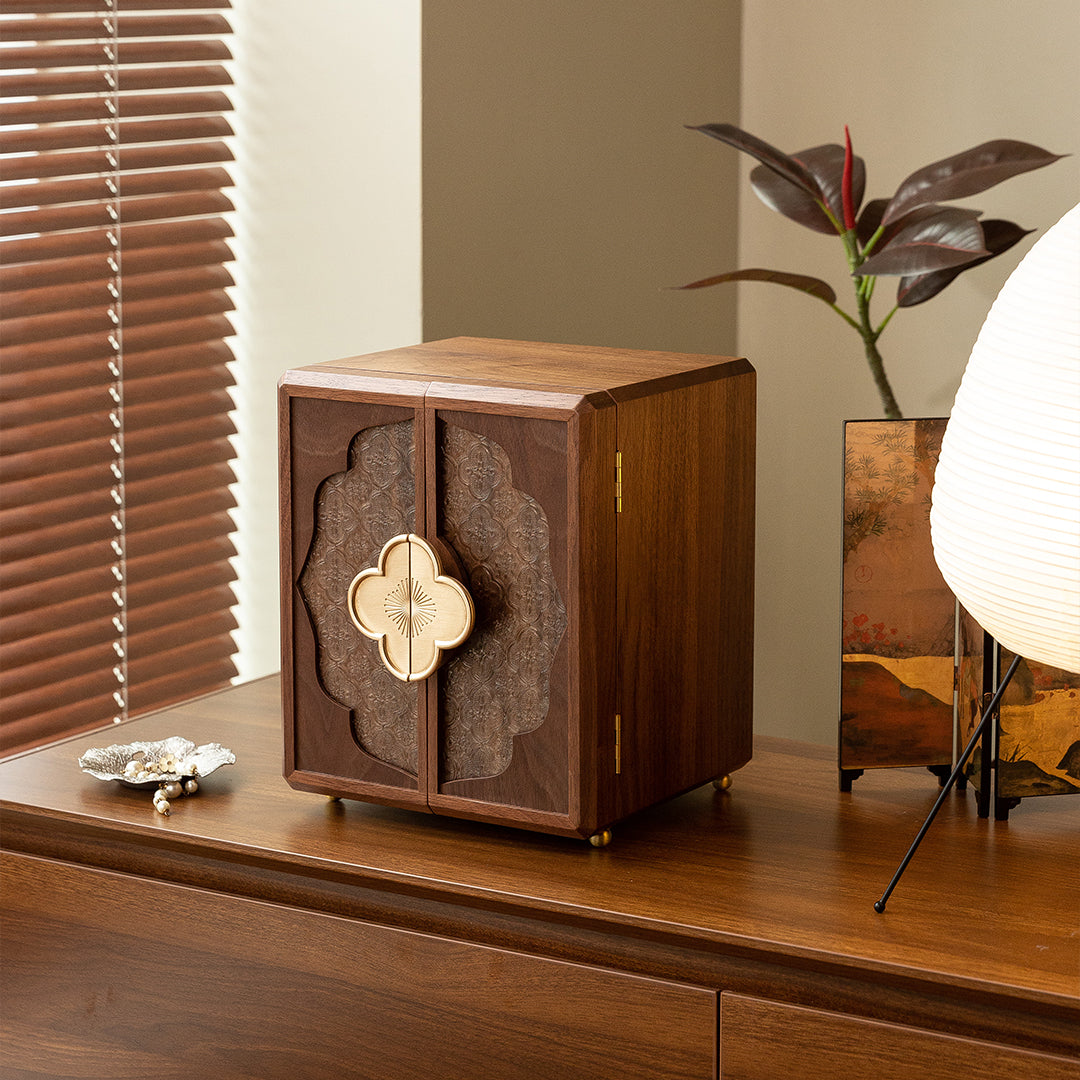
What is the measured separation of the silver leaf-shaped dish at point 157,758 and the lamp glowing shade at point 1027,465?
61 cm

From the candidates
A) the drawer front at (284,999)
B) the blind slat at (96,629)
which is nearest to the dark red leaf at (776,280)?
the blind slat at (96,629)

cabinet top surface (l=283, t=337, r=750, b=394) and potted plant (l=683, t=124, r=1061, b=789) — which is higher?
cabinet top surface (l=283, t=337, r=750, b=394)

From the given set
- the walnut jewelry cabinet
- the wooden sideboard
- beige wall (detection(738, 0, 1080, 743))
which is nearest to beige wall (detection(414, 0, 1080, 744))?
beige wall (detection(738, 0, 1080, 743))

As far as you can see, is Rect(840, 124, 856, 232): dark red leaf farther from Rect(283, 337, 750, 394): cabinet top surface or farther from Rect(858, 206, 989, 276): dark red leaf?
Rect(283, 337, 750, 394): cabinet top surface

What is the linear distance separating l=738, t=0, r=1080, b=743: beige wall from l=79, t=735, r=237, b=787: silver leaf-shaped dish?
4.02 ft

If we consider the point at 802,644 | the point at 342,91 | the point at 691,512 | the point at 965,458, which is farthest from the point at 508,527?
the point at 802,644

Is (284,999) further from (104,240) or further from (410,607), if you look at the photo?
(104,240)

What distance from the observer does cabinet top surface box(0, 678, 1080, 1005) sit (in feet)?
3.16

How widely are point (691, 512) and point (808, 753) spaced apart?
1.00 feet

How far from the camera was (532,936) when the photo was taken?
105 cm

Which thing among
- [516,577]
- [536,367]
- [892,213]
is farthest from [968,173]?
[516,577]

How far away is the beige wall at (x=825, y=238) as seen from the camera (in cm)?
207

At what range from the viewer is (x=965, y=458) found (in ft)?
3.12

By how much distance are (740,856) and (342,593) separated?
0.35m
